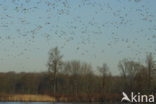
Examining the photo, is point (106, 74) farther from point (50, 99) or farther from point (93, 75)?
point (50, 99)

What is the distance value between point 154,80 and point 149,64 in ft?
13.0

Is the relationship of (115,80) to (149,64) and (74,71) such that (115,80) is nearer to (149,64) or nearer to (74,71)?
(74,71)

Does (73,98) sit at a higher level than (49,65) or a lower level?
lower

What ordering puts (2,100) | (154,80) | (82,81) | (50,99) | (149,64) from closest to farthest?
1. (2,100)
2. (50,99)
3. (154,80)
4. (149,64)
5. (82,81)

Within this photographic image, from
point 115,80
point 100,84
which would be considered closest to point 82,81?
point 100,84

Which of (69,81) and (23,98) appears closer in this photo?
(23,98)

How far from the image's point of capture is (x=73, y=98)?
44.1 meters

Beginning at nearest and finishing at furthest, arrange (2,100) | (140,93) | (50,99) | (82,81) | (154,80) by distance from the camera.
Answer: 1. (140,93)
2. (2,100)
3. (50,99)
4. (154,80)
5. (82,81)

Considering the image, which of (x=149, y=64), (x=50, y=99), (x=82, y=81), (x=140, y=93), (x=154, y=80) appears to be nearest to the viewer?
(x=140, y=93)

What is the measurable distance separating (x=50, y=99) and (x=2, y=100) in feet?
20.3

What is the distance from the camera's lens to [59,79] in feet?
196

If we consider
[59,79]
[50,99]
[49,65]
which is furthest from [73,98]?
[59,79]

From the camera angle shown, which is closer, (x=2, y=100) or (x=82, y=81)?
(x=2, y=100)

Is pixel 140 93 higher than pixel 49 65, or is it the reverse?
pixel 49 65
